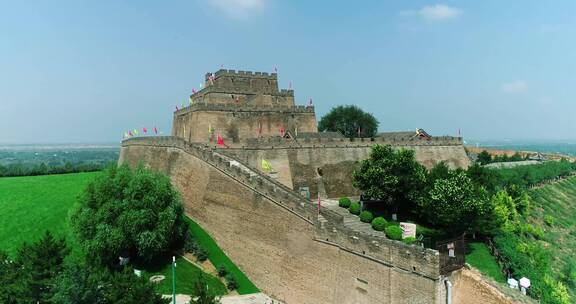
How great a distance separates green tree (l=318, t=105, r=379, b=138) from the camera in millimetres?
44562

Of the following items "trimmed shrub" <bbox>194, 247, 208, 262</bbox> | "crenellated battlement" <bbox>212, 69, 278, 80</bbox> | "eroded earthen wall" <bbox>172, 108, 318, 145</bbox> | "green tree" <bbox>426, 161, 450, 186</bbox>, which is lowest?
"trimmed shrub" <bbox>194, 247, 208, 262</bbox>

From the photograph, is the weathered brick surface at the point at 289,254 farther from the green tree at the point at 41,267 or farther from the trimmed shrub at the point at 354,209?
the green tree at the point at 41,267

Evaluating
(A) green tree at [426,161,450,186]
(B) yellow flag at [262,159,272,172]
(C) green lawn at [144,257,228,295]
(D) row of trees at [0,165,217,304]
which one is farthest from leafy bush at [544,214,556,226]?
(D) row of trees at [0,165,217,304]

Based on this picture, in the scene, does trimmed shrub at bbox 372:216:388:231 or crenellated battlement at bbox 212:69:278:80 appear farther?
crenellated battlement at bbox 212:69:278:80

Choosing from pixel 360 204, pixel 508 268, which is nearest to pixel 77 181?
pixel 360 204

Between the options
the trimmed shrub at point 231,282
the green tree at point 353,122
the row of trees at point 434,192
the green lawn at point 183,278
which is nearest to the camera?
the green lawn at point 183,278

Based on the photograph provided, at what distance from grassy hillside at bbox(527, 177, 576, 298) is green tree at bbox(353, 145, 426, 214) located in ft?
37.4

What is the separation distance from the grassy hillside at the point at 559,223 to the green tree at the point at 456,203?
9.35 metres

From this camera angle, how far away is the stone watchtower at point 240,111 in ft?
107

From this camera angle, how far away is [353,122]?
147 ft

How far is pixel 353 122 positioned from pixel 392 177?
2071 centimetres

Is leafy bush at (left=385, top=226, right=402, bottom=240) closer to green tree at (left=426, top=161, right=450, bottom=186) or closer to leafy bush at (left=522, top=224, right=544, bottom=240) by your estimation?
green tree at (left=426, top=161, right=450, bottom=186)

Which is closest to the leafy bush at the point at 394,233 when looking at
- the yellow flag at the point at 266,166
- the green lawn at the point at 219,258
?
the green lawn at the point at 219,258

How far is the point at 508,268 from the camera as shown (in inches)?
873
